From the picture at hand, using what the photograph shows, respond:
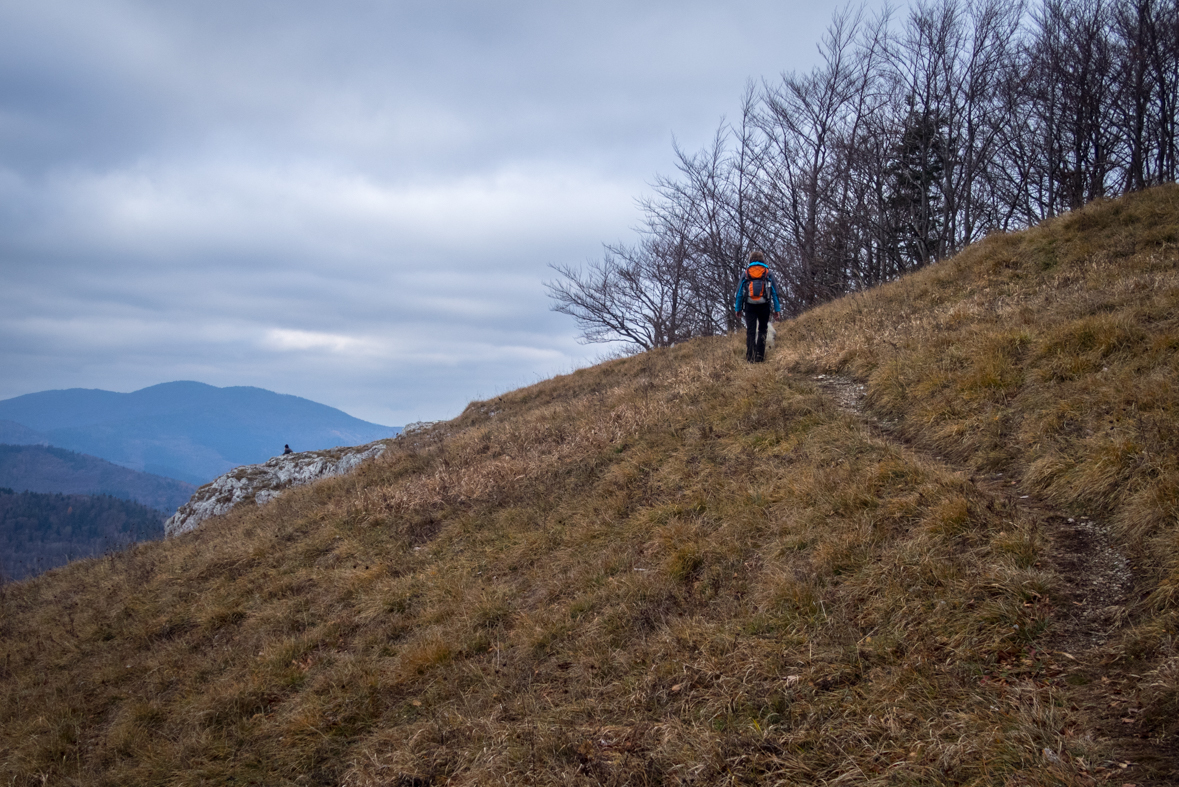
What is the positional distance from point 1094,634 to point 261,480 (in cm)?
2126

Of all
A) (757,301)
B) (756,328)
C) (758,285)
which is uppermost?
(758,285)

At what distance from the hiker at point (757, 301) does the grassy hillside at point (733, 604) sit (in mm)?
1411

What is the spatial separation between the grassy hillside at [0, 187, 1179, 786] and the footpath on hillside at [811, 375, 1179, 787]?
0.7 inches

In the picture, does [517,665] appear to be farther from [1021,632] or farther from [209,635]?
[209,635]

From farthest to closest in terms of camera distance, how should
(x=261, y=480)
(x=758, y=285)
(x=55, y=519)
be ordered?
1. (x=55, y=519)
2. (x=261, y=480)
3. (x=758, y=285)

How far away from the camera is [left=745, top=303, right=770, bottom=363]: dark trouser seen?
1080cm

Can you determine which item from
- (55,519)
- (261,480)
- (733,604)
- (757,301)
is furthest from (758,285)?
(55,519)

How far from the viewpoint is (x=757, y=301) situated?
1057 cm

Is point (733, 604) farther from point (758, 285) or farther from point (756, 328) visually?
point (756, 328)

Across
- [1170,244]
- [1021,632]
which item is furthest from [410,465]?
[1170,244]

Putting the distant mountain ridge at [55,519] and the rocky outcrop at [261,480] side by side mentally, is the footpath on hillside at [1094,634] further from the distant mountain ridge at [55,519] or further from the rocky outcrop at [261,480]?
the distant mountain ridge at [55,519]

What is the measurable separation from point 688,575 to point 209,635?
5867 mm

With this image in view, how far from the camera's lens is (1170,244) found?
935 centimetres

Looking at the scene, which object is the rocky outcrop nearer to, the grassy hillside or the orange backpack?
the grassy hillside
